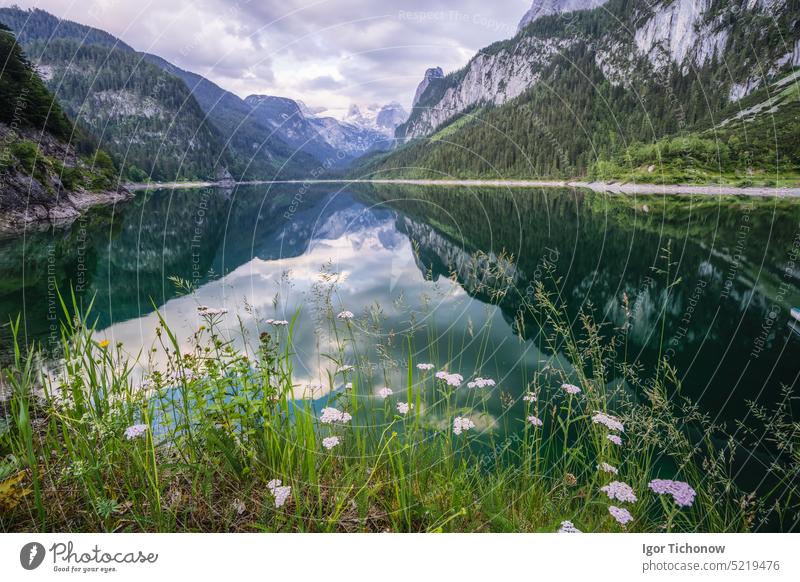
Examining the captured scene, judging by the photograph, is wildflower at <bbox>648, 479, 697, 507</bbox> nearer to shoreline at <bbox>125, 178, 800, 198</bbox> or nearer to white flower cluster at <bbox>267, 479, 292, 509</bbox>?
white flower cluster at <bbox>267, 479, 292, 509</bbox>

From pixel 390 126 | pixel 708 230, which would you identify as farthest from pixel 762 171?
pixel 390 126

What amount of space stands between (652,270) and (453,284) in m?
15.1

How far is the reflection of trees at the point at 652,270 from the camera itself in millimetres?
8359

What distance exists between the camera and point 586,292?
497 inches

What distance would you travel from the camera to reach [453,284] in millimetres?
3711

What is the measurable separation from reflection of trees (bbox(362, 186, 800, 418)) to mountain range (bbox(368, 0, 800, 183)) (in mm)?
19083

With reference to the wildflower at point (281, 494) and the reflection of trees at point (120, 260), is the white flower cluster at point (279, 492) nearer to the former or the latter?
the wildflower at point (281, 494)

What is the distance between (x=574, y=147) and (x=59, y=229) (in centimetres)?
7147

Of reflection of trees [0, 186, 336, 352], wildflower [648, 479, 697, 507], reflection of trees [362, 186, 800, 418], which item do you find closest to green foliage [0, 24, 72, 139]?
reflection of trees [0, 186, 336, 352]

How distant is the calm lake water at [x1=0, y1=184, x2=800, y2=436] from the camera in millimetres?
5457

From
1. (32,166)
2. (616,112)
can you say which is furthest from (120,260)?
(616,112)

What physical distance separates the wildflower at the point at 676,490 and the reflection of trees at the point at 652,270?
1.47 metres

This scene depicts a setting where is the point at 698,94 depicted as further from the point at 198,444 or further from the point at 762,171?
the point at 198,444

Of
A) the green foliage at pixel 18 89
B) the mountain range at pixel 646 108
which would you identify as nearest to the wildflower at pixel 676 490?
the green foliage at pixel 18 89
